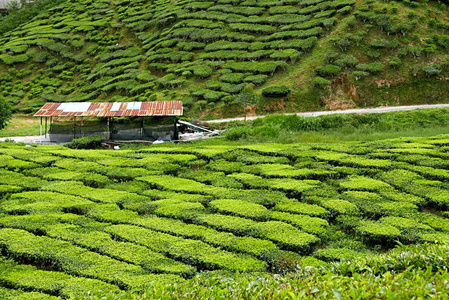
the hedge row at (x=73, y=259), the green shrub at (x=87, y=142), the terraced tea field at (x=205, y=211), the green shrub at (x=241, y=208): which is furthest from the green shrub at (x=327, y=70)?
the hedge row at (x=73, y=259)

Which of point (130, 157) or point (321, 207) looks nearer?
point (321, 207)

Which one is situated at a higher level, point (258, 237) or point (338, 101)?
point (338, 101)

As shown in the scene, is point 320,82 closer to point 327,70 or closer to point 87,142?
point 327,70

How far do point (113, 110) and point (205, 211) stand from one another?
15.8m

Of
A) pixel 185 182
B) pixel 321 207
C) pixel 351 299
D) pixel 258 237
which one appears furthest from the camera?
pixel 185 182

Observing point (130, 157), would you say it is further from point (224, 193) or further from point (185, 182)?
point (224, 193)

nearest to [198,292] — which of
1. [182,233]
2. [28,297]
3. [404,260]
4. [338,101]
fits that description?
[404,260]

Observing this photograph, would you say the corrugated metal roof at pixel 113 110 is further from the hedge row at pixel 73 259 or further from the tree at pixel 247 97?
the hedge row at pixel 73 259

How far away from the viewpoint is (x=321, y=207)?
12.0 metres

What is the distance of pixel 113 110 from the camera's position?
85.1 ft

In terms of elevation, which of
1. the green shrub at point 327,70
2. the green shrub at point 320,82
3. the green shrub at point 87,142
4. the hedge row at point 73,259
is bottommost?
the hedge row at point 73,259

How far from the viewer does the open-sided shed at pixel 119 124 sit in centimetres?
2547

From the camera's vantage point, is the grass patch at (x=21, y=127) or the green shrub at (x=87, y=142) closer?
the green shrub at (x=87, y=142)

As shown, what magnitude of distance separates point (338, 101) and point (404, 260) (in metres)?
26.7
